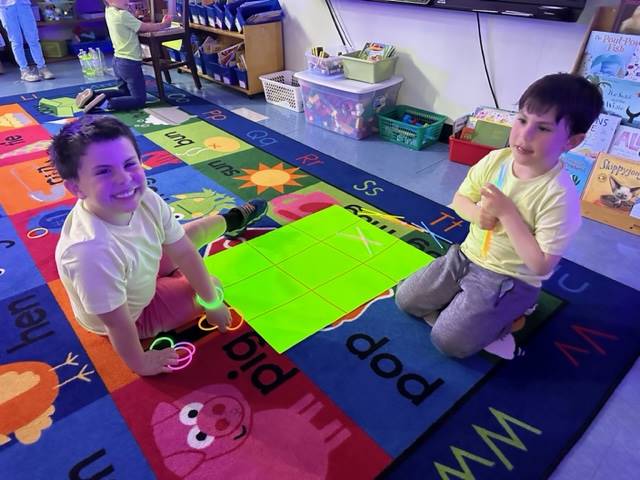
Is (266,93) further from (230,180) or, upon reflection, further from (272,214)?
(272,214)

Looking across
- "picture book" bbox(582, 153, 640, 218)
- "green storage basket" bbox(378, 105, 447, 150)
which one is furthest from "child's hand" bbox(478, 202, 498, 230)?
"green storage basket" bbox(378, 105, 447, 150)

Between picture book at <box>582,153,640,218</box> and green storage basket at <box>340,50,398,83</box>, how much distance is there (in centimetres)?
115

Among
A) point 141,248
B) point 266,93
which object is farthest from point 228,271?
point 266,93

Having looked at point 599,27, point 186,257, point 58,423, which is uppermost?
point 599,27

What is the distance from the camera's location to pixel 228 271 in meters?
1.51

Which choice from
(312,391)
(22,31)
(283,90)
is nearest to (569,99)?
(312,391)

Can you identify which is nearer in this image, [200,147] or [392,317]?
[392,317]

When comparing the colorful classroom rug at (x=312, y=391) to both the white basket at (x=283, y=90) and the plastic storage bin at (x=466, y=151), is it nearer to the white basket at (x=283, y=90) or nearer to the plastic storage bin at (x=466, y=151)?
the plastic storage bin at (x=466, y=151)

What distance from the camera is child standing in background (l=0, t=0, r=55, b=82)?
3.32m

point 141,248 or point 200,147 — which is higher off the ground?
point 141,248

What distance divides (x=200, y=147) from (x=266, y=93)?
2.88 ft

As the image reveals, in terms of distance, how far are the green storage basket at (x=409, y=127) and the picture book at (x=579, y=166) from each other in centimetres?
72

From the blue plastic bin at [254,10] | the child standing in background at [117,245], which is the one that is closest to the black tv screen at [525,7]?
the blue plastic bin at [254,10]

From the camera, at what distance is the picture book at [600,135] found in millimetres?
1697
